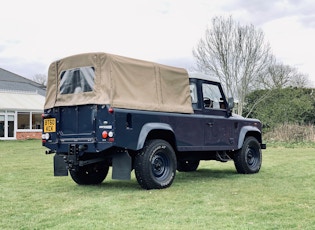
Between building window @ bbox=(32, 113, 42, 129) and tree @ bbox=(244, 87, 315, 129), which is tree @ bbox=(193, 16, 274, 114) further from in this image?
building window @ bbox=(32, 113, 42, 129)

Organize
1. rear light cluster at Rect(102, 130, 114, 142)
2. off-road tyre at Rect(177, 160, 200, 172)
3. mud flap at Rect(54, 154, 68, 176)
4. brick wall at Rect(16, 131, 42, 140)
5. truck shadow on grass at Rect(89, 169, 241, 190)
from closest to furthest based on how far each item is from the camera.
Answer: rear light cluster at Rect(102, 130, 114, 142)
mud flap at Rect(54, 154, 68, 176)
truck shadow on grass at Rect(89, 169, 241, 190)
off-road tyre at Rect(177, 160, 200, 172)
brick wall at Rect(16, 131, 42, 140)

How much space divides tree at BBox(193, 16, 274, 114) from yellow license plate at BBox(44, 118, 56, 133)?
31.3m

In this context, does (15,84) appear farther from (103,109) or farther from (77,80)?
(103,109)

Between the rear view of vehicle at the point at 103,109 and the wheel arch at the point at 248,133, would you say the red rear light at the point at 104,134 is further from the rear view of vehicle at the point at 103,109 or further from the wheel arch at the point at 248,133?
the wheel arch at the point at 248,133

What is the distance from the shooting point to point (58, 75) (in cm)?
875

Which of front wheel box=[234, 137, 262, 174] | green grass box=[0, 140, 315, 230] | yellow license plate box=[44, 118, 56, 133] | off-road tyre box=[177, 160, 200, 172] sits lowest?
green grass box=[0, 140, 315, 230]

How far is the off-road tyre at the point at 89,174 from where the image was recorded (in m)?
9.07

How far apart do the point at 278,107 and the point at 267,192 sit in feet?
72.4

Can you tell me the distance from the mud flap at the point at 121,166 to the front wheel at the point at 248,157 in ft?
12.6

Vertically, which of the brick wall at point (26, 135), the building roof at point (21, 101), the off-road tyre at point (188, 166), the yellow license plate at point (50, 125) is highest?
the building roof at point (21, 101)

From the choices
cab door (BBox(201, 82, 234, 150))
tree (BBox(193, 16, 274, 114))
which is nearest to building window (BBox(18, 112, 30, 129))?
tree (BBox(193, 16, 274, 114))

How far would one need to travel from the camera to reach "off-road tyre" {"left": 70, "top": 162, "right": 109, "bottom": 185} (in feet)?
29.8

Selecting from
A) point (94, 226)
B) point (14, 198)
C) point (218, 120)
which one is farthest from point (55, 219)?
point (218, 120)

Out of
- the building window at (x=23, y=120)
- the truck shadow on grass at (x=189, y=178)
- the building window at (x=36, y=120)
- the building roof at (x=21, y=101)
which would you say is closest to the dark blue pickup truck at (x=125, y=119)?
the truck shadow on grass at (x=189, y=178)
